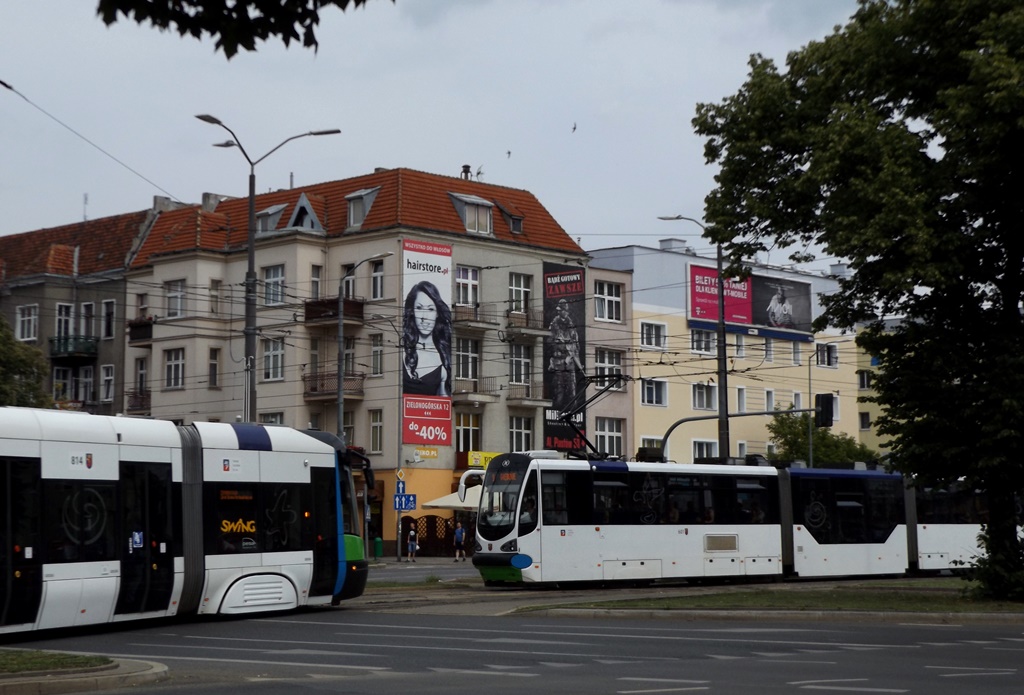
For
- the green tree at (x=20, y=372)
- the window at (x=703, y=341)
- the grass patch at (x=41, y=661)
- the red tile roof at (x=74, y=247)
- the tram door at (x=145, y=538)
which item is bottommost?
the grass patch at (x=41, y=661)

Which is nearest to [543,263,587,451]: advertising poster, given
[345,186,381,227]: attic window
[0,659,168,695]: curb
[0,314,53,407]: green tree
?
[345,186,381,227]: attic window

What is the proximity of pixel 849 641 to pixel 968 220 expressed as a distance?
918 cm

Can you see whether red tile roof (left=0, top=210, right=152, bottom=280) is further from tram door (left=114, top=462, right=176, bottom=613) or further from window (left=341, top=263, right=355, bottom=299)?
tram door (left=114, top=462, right=176, bottom=613)

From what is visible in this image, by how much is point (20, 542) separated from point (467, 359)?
45520mm

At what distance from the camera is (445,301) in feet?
213

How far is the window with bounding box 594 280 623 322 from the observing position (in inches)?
2872

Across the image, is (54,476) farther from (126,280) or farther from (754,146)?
(126,280)

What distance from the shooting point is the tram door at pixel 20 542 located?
20.9 m

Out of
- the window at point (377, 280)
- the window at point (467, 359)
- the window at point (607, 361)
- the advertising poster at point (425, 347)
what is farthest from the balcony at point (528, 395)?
the window at point (377, 280)

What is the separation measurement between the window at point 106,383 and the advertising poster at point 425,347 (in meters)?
16.2

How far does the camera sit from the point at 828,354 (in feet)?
282

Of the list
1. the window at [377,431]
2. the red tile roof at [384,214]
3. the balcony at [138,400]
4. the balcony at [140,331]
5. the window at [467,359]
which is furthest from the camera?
the balcony at [138,400]

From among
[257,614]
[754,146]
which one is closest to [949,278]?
[754,146]

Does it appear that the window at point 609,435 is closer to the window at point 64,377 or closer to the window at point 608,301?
the window at point 608,301
